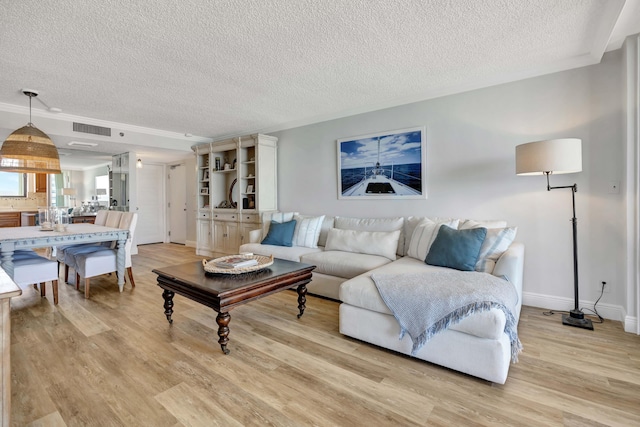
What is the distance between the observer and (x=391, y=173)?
393 centimetres

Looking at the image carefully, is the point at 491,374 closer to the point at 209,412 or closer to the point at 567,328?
the point at 567,328

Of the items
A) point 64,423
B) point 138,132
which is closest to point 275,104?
point 138,132

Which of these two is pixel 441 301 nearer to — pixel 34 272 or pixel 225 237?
pixel 34 272

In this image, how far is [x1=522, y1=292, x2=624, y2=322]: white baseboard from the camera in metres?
2.63

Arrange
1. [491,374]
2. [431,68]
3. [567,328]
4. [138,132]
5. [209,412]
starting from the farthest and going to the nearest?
[138,132] → [431,68] → [567,328] → [491,374] → [209,412]

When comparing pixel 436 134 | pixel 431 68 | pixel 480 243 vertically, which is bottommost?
pixel 480 243

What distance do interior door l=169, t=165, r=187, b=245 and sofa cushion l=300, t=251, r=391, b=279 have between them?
4882 millimetres

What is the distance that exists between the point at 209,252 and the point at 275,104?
3311 mm

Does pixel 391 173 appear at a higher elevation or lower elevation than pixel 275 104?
lower

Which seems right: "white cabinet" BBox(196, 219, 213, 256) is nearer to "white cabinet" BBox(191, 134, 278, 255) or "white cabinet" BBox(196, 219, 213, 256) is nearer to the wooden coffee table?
"white cabinet" BBox(191, 134, 278, 255)

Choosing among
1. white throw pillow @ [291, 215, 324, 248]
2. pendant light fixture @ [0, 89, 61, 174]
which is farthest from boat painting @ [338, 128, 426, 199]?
pendant light fixture @ [0, 89, 61, 174]

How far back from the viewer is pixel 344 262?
3.21 metres

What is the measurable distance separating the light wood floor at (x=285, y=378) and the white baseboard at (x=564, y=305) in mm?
124

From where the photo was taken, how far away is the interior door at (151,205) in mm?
7121
